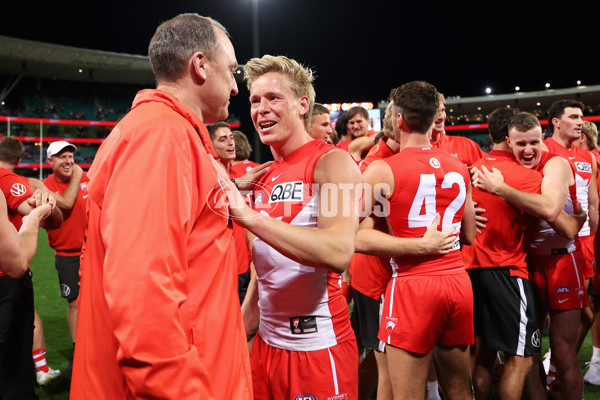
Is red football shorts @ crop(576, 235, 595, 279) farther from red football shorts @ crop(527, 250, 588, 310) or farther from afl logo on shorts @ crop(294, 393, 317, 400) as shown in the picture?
afl logo on shorts @ crop(294, 393, 317, 400)

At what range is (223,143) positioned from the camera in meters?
4.71

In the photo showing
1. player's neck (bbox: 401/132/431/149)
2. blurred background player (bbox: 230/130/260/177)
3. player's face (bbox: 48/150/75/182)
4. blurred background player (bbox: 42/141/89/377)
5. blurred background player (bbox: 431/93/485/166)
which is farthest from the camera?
blurred background player (bbox: 230/130/260/177)

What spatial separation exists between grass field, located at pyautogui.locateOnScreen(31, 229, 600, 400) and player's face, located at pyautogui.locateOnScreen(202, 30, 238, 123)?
392 cm

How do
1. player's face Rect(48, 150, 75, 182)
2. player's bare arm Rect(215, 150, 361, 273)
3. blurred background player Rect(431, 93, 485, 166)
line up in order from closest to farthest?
player's bare arm Rect(215, 150, 361, 273) < blurred background player Rect(431, 93, 485, 166) < player's face Rect(48, 150, 75, 182)

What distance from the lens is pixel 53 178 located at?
5.88 m

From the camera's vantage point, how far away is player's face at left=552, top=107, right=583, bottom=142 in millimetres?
4707

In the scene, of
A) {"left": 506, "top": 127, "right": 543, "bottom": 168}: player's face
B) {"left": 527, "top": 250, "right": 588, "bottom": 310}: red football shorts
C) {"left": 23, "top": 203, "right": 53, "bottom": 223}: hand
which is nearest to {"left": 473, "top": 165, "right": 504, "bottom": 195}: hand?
{"left": 506, "top": 127, "right": 543, "bottom": 168}: player's face

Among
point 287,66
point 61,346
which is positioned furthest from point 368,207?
point 61,346

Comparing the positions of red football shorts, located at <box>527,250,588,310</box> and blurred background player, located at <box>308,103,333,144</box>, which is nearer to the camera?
red football shorts, located at <box>527,250,588,310</box>

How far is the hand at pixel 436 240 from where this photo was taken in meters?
2.56

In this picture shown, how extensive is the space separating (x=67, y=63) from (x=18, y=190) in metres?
33.2

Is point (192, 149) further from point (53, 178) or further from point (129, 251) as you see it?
point (53, 178)

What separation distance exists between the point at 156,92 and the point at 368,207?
1.64 metres

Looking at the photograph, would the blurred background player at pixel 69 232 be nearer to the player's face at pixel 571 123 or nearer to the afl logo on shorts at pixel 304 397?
the afl logo on shorts at pixel 304 397
